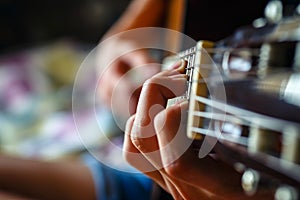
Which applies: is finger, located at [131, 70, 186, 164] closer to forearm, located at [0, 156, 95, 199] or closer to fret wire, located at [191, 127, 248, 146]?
fret wire, located at [191, 127, 248, 146]

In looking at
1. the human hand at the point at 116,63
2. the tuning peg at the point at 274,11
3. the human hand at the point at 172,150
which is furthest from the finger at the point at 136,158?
the human hand at the point at 116,63

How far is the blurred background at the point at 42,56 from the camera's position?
3.98 feet

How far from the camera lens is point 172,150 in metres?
0.33

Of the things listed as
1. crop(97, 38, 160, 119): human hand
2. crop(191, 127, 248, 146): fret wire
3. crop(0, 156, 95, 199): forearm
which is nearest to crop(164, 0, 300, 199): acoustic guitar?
crop(191, 127, 248, 146): fret wire

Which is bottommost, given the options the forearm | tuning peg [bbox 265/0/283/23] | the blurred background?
the forearm

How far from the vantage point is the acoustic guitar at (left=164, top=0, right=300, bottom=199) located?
297 mm

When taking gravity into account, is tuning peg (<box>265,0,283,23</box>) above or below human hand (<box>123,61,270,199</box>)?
above

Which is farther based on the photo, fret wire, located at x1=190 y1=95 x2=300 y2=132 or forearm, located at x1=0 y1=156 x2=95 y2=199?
forearm, located at x1=0 y1=156 x2=95 y2=199

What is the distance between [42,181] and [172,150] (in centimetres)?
46

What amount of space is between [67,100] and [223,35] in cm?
78

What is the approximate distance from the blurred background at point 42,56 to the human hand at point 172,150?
0.83 meters

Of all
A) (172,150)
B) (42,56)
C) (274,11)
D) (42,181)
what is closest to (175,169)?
(172,150)

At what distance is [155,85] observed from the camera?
31cm

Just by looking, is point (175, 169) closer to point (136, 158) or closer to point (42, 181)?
point (136, 158)
